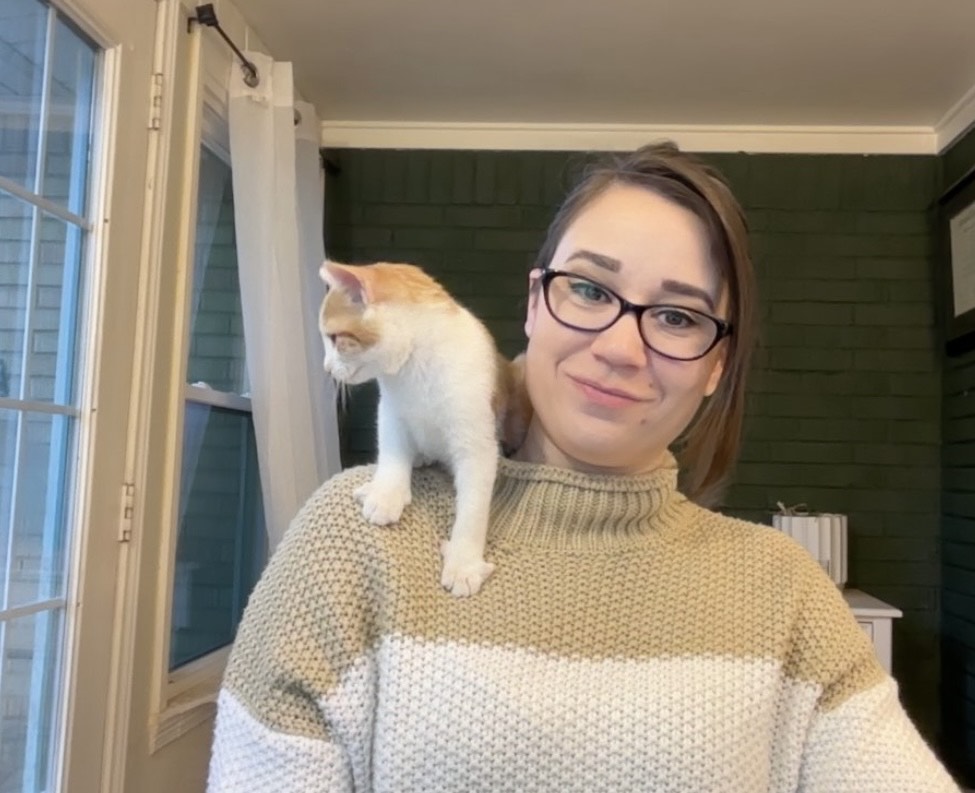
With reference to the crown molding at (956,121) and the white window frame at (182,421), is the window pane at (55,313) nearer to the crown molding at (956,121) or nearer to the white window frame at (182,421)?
the white window frame at (182,421)

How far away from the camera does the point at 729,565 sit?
2.99ft

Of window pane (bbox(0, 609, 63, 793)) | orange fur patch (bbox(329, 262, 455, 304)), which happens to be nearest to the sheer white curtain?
window pane (bbox(0, 609, 63, 793))

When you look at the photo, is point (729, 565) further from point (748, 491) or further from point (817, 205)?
point (817, 205)

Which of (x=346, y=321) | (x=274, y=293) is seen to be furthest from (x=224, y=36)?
(x=346, y=321)

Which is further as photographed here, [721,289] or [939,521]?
[939,521]

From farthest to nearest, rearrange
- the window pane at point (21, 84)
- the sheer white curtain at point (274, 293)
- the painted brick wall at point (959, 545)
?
the painted brick wall at point (959, 545)
the sheer white curtain at point (274, 293)
the window pane at point (21, 84)

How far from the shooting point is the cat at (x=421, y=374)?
91cm

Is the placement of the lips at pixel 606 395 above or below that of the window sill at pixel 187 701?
above

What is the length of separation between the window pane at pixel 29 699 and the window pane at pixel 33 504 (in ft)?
0.16

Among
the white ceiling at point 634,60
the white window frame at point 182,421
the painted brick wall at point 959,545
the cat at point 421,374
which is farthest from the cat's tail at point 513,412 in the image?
the painted brick wall at point 959,545

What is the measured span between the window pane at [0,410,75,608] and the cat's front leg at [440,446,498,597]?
927 millimetres

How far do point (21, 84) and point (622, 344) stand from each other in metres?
1.15

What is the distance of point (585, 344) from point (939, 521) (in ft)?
8.34

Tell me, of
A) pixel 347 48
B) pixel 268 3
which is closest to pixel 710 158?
pixel 347 48
